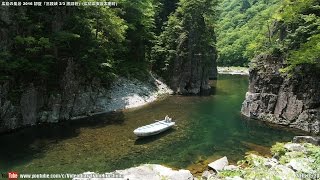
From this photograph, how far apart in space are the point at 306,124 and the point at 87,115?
23.0 meters

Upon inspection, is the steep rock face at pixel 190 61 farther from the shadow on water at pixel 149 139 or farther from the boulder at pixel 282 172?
the boulder at pixel 282 172

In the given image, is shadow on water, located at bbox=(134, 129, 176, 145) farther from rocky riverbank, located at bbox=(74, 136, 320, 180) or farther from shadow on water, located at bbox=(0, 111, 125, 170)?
rocky riverbank, located at bbox=(74, 136, 320, 180)

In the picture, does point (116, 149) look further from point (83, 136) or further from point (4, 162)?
point (4, 162)

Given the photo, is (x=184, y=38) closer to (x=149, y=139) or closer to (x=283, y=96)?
(x=283, y=96)

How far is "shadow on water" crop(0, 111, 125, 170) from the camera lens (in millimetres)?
25156

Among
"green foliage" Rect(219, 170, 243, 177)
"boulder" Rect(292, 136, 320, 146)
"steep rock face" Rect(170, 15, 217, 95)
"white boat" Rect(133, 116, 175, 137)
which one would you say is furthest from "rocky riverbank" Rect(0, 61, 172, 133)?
"boulder" Rect(292, 136, 320, 146)

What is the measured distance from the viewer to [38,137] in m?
29.6

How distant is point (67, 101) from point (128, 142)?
33.7 ft

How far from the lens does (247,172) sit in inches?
640

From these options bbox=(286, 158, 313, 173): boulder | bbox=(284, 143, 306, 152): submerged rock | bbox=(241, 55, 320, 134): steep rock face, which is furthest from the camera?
bbox=(241, 55, 320, 134): steep rock face

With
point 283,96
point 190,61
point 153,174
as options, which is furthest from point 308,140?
point 190,61

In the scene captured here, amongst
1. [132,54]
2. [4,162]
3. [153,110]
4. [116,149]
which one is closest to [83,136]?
[116,149]

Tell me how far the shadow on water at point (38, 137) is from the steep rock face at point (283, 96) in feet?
51.7

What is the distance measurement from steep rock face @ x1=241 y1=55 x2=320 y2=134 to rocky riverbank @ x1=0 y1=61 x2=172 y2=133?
48.8ft
